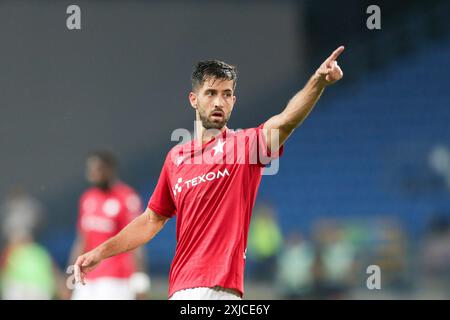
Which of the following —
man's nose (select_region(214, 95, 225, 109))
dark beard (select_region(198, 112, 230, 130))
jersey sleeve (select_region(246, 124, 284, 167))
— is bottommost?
jersey sleeve (select_region(246, 124, 284, 167))

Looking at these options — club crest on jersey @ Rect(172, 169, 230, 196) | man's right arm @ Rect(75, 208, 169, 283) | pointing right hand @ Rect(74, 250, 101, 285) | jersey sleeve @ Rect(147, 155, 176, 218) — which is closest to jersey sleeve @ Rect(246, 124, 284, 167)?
club crest on jersey @ Rect(172, 169, 230, 196)

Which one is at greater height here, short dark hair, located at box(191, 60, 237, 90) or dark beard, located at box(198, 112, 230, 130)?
short dark hair, located at box(191, 60, 237, 90)

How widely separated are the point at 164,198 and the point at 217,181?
581 mm

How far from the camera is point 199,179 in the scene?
5164 mm

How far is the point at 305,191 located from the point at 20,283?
8.28 metres

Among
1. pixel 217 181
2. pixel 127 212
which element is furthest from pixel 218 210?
pixel 127 212

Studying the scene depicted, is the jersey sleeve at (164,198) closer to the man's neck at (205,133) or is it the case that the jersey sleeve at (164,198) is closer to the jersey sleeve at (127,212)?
the man's neck at (205,133)

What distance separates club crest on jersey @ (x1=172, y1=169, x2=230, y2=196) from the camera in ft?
16.7

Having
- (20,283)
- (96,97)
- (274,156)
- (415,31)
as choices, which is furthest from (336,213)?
(274,156)

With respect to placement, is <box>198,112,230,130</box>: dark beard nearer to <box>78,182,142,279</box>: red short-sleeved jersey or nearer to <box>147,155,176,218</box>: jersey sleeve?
<box>147,155,176,218</box>: jersey sleeve

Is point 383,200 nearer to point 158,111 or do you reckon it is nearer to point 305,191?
point 305,191

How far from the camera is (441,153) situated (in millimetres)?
18234

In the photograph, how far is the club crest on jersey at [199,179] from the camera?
5102 mm

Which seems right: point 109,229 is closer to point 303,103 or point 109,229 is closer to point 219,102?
point 219,102
